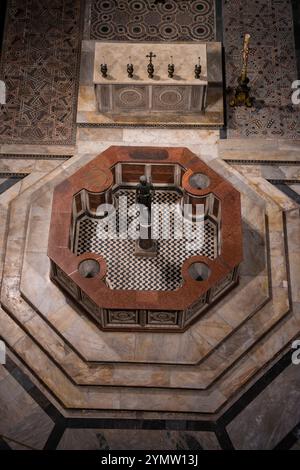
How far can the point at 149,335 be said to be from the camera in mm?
8477

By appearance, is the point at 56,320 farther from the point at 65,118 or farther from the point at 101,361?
the point at 65,118

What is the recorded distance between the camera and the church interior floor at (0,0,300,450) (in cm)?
816

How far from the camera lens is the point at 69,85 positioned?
10406 millimetres

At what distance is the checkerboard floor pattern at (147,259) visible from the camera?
8797 millimetres

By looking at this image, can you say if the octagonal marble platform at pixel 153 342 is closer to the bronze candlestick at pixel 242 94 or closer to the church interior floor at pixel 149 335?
the church interior floor at pixel 149 335

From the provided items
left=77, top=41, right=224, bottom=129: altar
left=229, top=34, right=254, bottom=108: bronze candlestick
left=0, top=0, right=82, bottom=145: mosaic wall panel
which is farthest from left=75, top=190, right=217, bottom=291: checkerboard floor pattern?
left=229, top=34, right=254, bottom=108: bronze candlestick

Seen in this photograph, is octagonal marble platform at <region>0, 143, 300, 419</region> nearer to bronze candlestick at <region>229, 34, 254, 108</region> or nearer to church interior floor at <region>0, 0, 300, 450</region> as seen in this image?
church interior floor at <region>0, 0, 300, 450</region>

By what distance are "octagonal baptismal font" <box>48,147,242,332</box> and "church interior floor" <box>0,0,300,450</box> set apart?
388 millimetres

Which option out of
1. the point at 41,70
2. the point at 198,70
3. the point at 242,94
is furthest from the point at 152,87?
the point at 41,70

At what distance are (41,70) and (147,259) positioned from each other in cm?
351

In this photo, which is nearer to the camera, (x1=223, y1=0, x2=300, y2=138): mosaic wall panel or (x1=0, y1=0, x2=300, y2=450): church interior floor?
(x1=0, y1=0, x2=300, y2=450): church interior floor

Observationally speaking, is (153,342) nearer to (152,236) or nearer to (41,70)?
(152,236)

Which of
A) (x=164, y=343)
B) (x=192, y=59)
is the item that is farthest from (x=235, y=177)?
(x=164, y=343)
